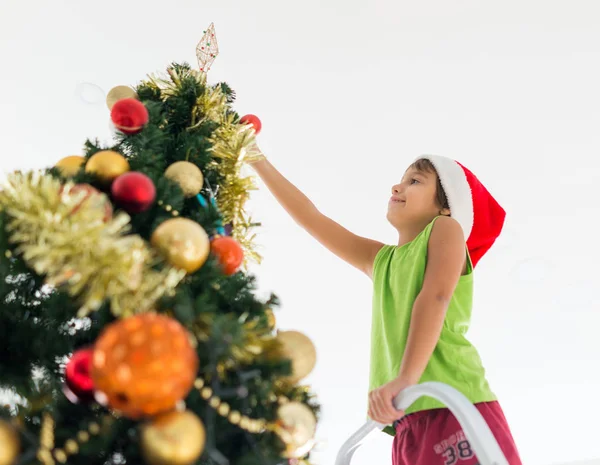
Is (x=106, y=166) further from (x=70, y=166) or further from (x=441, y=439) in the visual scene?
(x=441, y=439)

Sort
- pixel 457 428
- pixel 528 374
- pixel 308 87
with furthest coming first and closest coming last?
pixel 528 374
pixel 308 87
pixel 457 428

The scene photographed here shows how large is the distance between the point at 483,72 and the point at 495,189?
352 millimetres

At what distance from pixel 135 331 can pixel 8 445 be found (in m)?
0.13

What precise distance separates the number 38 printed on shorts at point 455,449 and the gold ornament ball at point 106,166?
1.79 ft

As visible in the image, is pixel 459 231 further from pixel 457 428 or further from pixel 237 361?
pixel 237 361

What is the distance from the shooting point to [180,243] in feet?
1.77

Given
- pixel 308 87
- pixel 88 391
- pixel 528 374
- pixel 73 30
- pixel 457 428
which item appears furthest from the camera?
pixel 528 374

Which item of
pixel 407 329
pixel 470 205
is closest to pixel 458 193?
pixel 470 205

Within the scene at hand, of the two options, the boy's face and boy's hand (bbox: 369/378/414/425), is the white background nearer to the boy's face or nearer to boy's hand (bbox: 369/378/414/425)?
the boy's face

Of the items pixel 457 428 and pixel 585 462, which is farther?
pixel 585 462

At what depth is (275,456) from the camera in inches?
21.0

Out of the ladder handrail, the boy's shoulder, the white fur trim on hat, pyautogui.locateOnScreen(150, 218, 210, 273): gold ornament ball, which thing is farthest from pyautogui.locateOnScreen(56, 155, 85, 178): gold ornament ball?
the white fur trim on hat

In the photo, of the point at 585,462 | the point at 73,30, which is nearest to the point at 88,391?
the point at 73,30

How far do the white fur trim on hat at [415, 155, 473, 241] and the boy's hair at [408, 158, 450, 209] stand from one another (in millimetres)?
12
